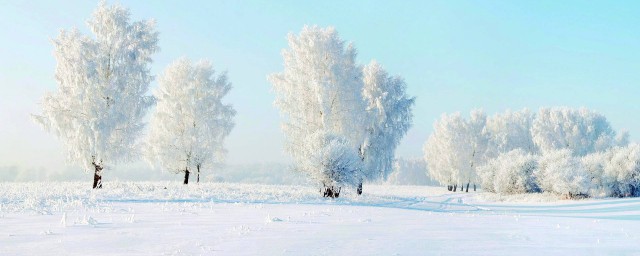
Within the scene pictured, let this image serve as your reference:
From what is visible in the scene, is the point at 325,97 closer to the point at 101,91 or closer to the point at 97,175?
the point at 101,91

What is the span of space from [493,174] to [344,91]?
2788 cm

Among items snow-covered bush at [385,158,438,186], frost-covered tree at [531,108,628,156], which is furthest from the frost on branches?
snow-covered bush at [385,158,438,186]

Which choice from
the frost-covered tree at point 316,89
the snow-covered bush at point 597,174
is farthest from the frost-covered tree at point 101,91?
the snow-covered bush at point 597,174

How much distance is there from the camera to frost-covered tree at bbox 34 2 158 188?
26844 mm

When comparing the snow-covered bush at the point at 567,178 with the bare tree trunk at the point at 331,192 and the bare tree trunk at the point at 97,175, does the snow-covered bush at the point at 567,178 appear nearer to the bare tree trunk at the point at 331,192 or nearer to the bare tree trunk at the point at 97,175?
the bare tree trunk at the point at 331,192

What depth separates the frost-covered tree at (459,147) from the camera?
61.3 meters

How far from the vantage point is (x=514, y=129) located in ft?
237

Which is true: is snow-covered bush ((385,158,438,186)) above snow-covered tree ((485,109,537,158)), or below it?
below

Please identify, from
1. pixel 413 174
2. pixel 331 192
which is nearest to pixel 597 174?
pixel 331 192

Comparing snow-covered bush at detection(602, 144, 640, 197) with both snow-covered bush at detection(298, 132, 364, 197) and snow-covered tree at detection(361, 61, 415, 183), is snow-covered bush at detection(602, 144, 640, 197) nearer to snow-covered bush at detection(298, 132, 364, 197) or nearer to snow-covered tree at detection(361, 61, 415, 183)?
snow-covered tree at detection(361, 61, 415, 183)

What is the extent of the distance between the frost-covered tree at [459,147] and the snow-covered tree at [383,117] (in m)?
27.0

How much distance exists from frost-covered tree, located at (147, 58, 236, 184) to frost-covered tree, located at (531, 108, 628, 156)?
5090cm

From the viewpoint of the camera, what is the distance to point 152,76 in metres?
29.4

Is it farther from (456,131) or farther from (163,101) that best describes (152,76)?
(456,131)
